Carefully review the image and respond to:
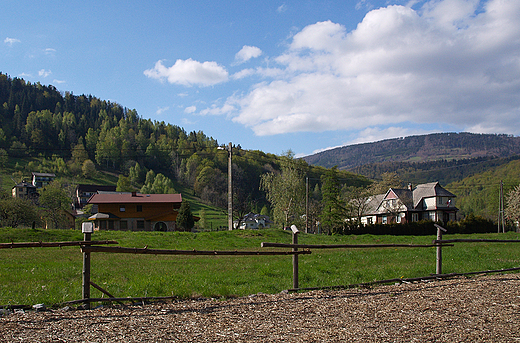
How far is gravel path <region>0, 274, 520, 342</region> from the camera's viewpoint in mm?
5391

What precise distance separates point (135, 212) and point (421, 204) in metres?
51.7

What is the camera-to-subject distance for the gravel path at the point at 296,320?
5.39 metres

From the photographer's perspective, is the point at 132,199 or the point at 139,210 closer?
the point at 132,199

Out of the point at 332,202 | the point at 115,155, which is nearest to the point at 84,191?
the point at 115,155

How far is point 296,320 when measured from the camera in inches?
249

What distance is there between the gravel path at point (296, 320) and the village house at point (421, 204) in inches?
2389

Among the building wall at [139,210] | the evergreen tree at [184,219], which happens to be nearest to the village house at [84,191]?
the building wall at [139,210]

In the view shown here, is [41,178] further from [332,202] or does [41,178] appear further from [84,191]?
[332,202]

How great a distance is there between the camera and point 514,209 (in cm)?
6369

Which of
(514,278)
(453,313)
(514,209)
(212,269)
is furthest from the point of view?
(514,209)

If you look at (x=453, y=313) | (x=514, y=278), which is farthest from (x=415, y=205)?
(x=453, y=313)

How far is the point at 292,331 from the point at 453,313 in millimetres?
3257

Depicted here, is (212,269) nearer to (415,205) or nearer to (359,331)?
(359,331)

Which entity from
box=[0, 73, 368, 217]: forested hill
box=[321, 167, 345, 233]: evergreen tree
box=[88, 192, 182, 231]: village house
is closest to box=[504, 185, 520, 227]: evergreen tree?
box=[321, 167, 345, 233]: evergreen tree
